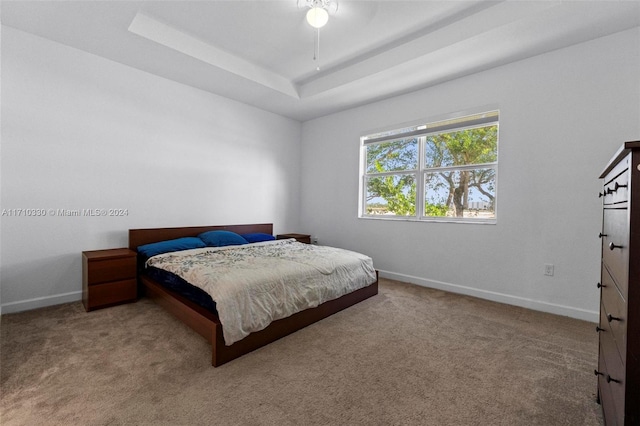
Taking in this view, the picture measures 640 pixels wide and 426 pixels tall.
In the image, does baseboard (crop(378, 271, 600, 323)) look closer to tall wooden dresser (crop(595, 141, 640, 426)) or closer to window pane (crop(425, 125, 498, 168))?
window pane (crop(425, 125, 498, 168))

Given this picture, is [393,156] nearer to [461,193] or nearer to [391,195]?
[391,195]

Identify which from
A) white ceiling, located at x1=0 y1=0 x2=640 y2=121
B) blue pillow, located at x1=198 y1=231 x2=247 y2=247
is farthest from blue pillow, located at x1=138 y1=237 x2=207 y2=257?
white ceiling, located at x1=0 y1=0 x2=640 y2=121

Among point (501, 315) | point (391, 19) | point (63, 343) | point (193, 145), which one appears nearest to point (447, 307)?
point (501, 315)

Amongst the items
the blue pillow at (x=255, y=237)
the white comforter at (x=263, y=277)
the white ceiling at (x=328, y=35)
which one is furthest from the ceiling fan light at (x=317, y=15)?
the blue pillow at (x=255, y=237)

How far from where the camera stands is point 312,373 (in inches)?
71.7

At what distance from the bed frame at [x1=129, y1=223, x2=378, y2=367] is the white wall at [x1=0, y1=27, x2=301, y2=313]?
6.7 inches

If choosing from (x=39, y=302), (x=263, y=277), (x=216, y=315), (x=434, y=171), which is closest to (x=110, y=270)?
(x=39, y=302)

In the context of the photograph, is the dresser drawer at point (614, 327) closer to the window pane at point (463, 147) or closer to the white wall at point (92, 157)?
the window pane at point (463, 147)

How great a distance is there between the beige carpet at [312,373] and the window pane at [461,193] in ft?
4.35

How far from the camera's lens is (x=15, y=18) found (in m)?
2.56

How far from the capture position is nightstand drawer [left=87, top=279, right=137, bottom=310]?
279cm

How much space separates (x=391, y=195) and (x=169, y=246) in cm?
310

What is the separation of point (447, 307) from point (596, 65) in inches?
107

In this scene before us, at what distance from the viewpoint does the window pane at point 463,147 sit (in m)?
3.37
